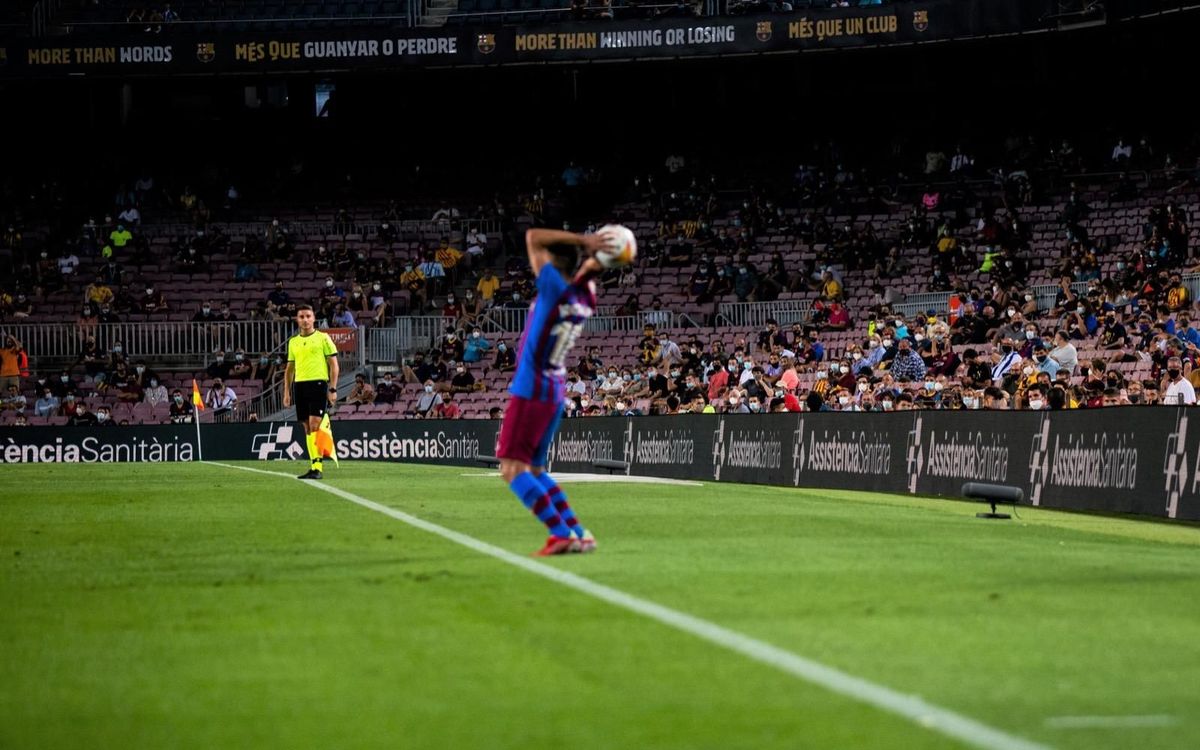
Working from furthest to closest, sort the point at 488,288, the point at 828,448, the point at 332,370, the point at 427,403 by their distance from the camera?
the point at 488,288, the point at 427,403, the point at 828,448, the point at 332,370

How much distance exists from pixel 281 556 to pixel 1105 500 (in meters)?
10.7

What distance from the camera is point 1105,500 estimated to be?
1792cm

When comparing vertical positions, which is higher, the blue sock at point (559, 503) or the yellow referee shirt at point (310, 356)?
the blue sock at point (559, 503)

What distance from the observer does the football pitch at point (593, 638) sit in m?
5.11

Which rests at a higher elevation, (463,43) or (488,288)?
(463,43)

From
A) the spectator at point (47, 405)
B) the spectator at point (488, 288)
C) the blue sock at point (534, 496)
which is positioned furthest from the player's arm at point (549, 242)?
the spectator at point (488, 288)

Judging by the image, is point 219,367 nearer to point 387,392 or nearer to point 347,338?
point 347,338

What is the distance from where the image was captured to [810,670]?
600 cm

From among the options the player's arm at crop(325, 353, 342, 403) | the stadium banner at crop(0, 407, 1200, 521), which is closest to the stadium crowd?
the stadium banner at crop(0, 407, 1200, 521)

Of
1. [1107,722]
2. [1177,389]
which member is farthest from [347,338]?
[1107,722]

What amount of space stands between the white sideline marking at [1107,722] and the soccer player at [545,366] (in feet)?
16.5

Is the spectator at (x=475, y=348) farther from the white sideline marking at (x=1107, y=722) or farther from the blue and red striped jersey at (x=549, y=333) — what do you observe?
the white sideline marking at (x=1107, y=722)

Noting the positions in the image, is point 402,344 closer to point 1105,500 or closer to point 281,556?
point 1105,500

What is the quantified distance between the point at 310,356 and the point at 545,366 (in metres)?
11.6
